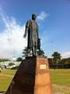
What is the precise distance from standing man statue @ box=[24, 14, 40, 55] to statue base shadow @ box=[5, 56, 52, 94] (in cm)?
88

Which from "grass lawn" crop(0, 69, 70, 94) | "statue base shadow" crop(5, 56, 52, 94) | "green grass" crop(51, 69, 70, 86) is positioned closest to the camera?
"statue base shadow" crop(5, 56, 52, 94)

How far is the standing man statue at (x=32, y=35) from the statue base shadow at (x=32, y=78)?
0.88m

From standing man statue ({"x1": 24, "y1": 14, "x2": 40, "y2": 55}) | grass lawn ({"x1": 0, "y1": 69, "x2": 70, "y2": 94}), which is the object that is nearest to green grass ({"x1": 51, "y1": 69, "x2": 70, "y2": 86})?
grass lawn ({"x1": 0, "y1": 69, "x2": 70, "y2": 94})

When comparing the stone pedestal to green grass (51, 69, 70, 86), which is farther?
green grass (51, 69, 70, 86)

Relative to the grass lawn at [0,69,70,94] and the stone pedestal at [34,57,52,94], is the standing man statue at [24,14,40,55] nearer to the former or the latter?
the stone pedestal at [34,57,52,94]

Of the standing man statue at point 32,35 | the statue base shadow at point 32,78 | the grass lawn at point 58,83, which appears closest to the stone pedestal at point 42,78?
the statue base shadow at point 32,78

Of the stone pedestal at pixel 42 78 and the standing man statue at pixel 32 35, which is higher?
the standing man statue at pixel 32 35

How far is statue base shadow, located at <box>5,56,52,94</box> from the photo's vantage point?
13680 millimetres

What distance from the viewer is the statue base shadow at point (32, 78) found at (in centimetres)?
1368

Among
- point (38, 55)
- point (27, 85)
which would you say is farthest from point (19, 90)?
point (38, 55)

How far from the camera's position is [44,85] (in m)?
14.1

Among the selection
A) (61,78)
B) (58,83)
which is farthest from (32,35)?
(61,78)

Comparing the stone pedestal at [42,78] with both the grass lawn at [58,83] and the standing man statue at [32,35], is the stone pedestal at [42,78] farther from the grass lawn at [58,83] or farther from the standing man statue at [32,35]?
the grass lawn at [58,83]

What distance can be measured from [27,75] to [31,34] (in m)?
2.55
